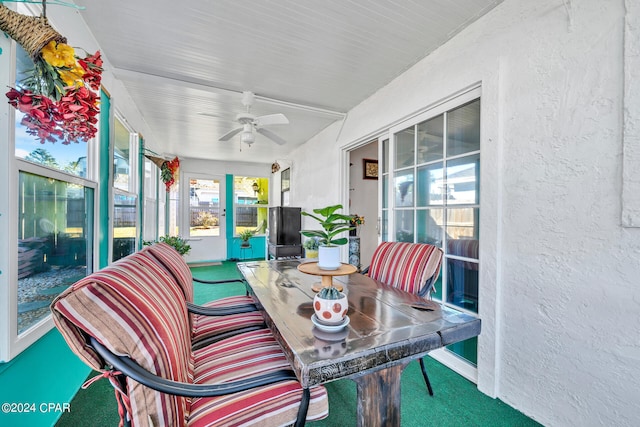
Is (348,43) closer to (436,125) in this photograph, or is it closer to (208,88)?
(436,125)

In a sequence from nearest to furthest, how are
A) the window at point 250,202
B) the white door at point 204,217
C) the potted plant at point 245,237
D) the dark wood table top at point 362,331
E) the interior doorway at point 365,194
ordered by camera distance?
the dark wood table top at point 362,331, the interior doorway at point 365,194, the white door at point 204,217, the potted plant at point 245,237, the window at point 250,202

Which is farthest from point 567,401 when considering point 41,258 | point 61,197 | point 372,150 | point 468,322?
point 372,150

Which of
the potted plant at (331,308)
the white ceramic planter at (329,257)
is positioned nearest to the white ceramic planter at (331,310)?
the potted plant at (331,308)

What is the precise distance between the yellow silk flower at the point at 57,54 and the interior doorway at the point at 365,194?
14.0 ft

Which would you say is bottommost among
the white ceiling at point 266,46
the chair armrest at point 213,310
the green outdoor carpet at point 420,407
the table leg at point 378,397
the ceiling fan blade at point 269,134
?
the green outdoor carpet at point 420,407

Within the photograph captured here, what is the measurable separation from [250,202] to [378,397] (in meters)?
6.61

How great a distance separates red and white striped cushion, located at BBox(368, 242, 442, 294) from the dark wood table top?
0.17m

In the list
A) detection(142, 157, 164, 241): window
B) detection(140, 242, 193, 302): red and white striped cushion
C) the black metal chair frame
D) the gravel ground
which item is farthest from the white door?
the black metal chair frame

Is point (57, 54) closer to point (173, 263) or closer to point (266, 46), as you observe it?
point (173, 263)

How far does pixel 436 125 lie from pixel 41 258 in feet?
9.51

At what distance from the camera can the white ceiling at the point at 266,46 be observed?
5.83 ft

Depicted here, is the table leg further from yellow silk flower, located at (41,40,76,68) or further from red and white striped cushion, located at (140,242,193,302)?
yellow silk flower, located at (41,40,76,68)

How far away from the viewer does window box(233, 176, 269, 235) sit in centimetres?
700

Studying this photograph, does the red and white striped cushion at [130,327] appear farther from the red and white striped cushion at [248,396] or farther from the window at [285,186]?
the window at [285,186]
